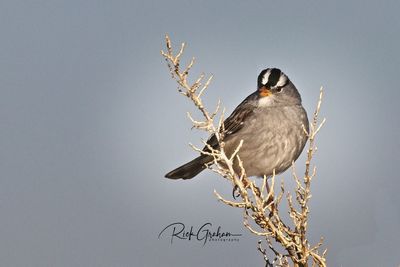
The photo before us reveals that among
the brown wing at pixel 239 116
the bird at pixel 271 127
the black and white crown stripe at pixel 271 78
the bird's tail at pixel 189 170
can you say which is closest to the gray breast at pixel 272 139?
the bird at pixel 271 127

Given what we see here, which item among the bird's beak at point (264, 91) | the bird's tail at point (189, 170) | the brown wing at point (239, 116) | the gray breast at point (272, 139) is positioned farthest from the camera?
the bird's tail at point (189, 170)

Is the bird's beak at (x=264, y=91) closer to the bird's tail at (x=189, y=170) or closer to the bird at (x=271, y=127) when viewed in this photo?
the bird at (x=271, y=127)

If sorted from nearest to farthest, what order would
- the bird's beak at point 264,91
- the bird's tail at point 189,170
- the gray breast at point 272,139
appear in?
the gray breast at point 272,139 < the bird's beak at point 264,91 < the bird's tail at point 189,170

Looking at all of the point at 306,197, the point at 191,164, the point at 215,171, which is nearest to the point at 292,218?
the point at 306,197

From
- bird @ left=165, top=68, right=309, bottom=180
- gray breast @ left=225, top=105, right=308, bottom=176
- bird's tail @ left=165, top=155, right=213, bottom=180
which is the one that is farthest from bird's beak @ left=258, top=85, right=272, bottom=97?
bird's tail @ left=165, top=155, right=213, bottom=180

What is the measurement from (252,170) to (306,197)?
10.8 ft

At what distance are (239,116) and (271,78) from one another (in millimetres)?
758

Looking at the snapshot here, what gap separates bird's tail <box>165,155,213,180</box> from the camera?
340 inches

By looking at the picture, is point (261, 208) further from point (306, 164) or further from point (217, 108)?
point (217, 108)

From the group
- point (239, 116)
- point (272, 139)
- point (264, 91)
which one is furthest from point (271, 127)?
point (239, 116)

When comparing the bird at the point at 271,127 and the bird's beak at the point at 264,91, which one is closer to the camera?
the bird at the point at 271,127

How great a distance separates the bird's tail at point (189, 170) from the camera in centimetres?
864

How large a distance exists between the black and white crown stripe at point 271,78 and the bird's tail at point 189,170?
1.39 meters

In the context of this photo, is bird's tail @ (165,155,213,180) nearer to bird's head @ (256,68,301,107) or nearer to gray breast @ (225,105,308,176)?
gray breast @ (225,105,308,176)
